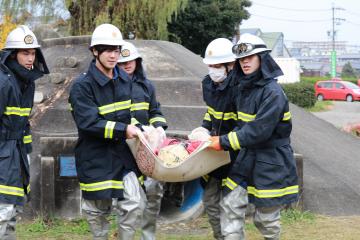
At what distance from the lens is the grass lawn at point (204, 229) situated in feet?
17.8

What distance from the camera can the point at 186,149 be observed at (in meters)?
4.16

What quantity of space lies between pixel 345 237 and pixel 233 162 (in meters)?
1.70

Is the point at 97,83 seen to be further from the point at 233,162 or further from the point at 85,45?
the point at 85,45

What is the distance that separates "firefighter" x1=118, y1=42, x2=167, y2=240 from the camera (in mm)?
4723

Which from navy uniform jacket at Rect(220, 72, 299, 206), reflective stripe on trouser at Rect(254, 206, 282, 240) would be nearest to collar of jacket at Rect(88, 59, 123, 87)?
navy uniform jacket at Rect(220, 72, 299, 206)

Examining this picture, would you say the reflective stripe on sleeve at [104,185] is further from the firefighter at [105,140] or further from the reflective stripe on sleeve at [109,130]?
the reflective stripe on sleeve at [109,130]

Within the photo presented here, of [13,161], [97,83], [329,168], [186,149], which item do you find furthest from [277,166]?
[329,168]

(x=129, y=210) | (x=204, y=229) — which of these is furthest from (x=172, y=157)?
(x=204, y=229)

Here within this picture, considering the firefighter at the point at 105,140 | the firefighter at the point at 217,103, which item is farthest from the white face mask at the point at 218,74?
the firefighter at the point at 105,140

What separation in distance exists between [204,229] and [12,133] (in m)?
2.37

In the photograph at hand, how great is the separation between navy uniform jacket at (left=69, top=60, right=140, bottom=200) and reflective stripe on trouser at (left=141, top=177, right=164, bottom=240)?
1.58ft

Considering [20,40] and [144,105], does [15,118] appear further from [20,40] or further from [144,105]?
[144,105]

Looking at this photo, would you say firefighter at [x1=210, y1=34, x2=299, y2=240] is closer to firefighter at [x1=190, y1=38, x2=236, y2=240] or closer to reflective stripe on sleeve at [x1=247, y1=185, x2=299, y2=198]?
reflective stripe on sleeve at [x1=247, y1=185, x2=299, y2=198]

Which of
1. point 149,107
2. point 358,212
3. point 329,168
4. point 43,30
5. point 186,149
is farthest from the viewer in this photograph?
point 43,30
